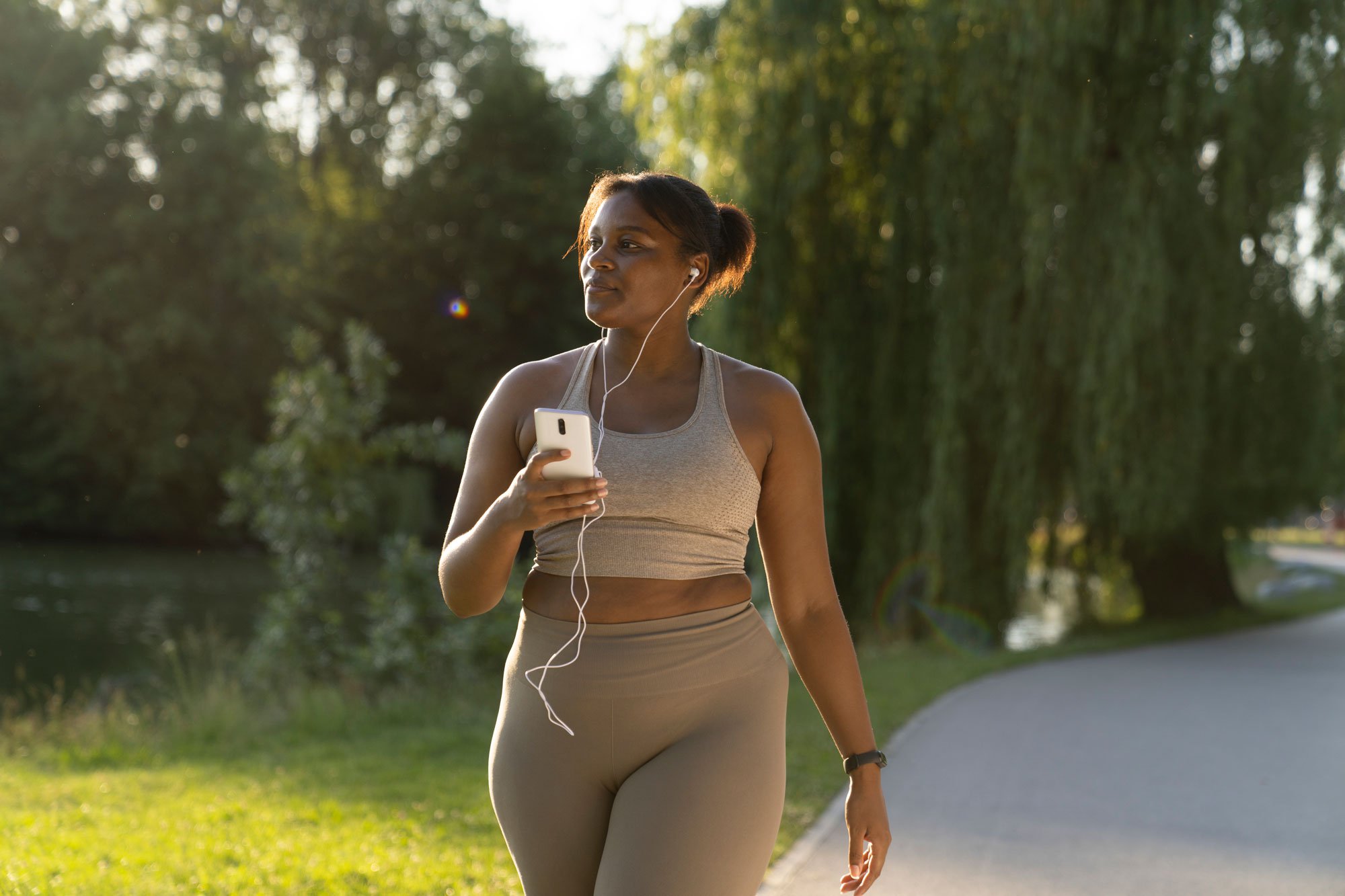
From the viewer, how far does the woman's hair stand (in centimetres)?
230

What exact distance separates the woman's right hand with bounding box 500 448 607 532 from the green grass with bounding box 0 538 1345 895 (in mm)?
3192

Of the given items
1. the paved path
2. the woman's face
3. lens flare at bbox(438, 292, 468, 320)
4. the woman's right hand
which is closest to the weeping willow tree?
the paved path

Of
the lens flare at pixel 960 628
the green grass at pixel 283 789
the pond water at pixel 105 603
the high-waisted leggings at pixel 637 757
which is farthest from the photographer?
the pond water at pixel 105 603

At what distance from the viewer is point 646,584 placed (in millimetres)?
2170

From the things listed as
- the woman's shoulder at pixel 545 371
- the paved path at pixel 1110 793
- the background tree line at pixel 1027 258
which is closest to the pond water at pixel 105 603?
the background tree line at pixel 1027 258

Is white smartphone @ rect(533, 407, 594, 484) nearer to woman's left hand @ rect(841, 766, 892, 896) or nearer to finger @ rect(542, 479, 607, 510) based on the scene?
finger @ rect(542, 479, 607, 510)

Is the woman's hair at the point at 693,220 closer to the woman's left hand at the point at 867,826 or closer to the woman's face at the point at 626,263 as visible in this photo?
the woman's face at the point at 626,263

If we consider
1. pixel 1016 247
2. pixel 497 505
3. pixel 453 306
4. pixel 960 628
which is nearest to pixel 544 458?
pixel 497 505

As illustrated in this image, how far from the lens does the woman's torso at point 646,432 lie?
7.12 feet

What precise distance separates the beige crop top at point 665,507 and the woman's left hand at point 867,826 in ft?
1.76

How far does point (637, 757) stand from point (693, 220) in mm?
930

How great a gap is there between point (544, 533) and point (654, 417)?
274mm

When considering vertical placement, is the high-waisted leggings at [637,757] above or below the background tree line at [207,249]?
below

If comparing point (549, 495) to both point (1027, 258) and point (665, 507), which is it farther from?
point (1027, 258)
